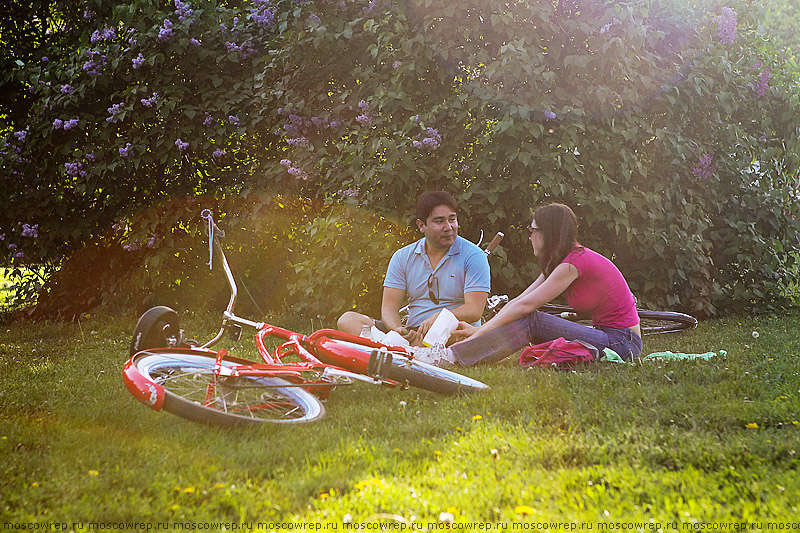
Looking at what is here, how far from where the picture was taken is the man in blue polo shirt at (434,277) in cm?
475

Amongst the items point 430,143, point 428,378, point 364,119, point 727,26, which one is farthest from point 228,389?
point 727,26

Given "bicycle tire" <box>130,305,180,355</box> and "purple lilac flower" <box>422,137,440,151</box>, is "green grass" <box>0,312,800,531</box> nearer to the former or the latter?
"bicycle tire" <box>130,305,180,355</box>

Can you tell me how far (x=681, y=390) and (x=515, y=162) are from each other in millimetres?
2395

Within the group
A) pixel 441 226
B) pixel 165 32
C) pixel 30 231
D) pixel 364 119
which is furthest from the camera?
pixel 30 231

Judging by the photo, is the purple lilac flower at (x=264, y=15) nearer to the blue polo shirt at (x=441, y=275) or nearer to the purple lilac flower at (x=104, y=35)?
the purple lilac flower at (x=104, y=35)

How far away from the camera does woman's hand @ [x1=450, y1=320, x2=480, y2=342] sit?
4.50 m

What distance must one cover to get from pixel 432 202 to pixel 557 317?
3.43 ft

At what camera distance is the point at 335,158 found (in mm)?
6148

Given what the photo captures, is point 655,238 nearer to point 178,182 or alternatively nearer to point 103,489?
point 178,182

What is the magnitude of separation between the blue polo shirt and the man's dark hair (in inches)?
9.7

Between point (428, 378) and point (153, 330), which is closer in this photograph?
point (428, 378)

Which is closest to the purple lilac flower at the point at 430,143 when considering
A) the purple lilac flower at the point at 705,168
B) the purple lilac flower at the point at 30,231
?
the purple lilac flower at the point at 705,168

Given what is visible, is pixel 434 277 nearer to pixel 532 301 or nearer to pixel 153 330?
pixel 532 301

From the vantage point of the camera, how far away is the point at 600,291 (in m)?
4.59
